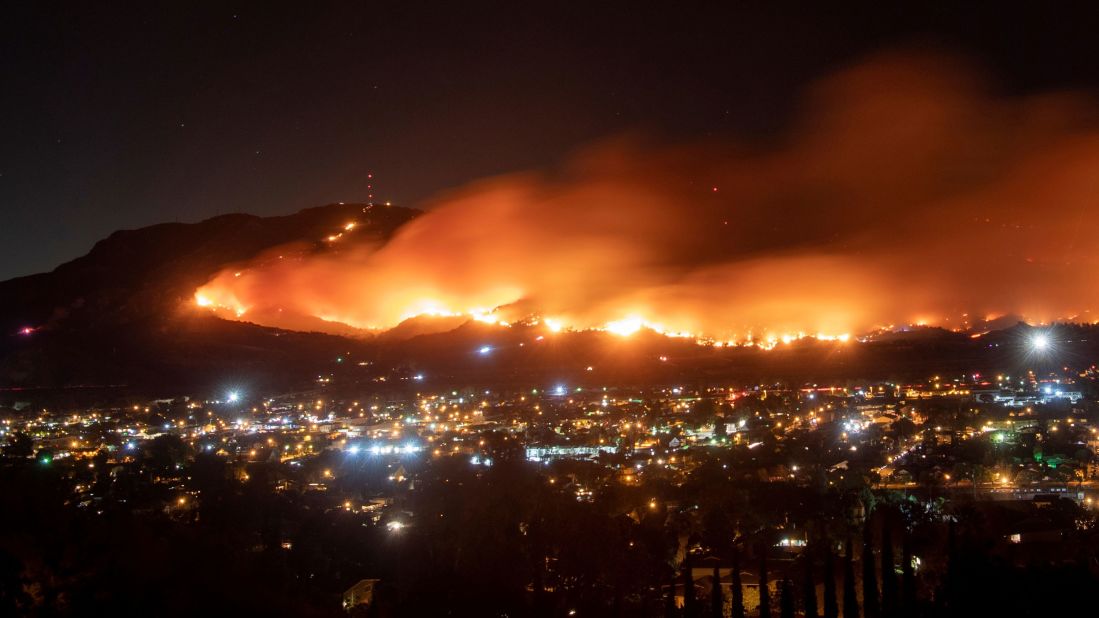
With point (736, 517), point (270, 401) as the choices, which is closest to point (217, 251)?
point (270, 401)

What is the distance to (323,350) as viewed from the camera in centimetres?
2647

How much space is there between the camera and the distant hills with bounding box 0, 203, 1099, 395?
24906mm

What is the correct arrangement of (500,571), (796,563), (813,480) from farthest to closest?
(813,480), (796,563), (500,571)

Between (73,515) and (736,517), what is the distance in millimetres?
8531

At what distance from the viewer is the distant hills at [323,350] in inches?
981

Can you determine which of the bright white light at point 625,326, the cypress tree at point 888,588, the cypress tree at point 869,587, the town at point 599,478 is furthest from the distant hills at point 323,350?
the cypress tree at point 888,588

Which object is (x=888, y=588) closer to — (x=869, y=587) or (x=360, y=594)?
(x=869, y=587)

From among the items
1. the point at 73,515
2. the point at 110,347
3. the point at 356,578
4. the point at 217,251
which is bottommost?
the point at 356,578

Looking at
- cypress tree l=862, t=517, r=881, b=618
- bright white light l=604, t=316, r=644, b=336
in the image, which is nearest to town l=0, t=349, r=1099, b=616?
cypress tree l=862, t=517, r=881, b=618

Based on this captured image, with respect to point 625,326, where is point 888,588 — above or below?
below

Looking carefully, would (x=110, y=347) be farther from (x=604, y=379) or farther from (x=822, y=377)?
(x=822, y=377)

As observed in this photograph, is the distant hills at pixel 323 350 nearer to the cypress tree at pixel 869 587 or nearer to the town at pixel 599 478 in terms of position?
the town at pixel 599 478

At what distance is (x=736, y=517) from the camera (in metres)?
12.6

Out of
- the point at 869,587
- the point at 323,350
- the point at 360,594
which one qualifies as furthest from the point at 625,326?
the point at 869,587
